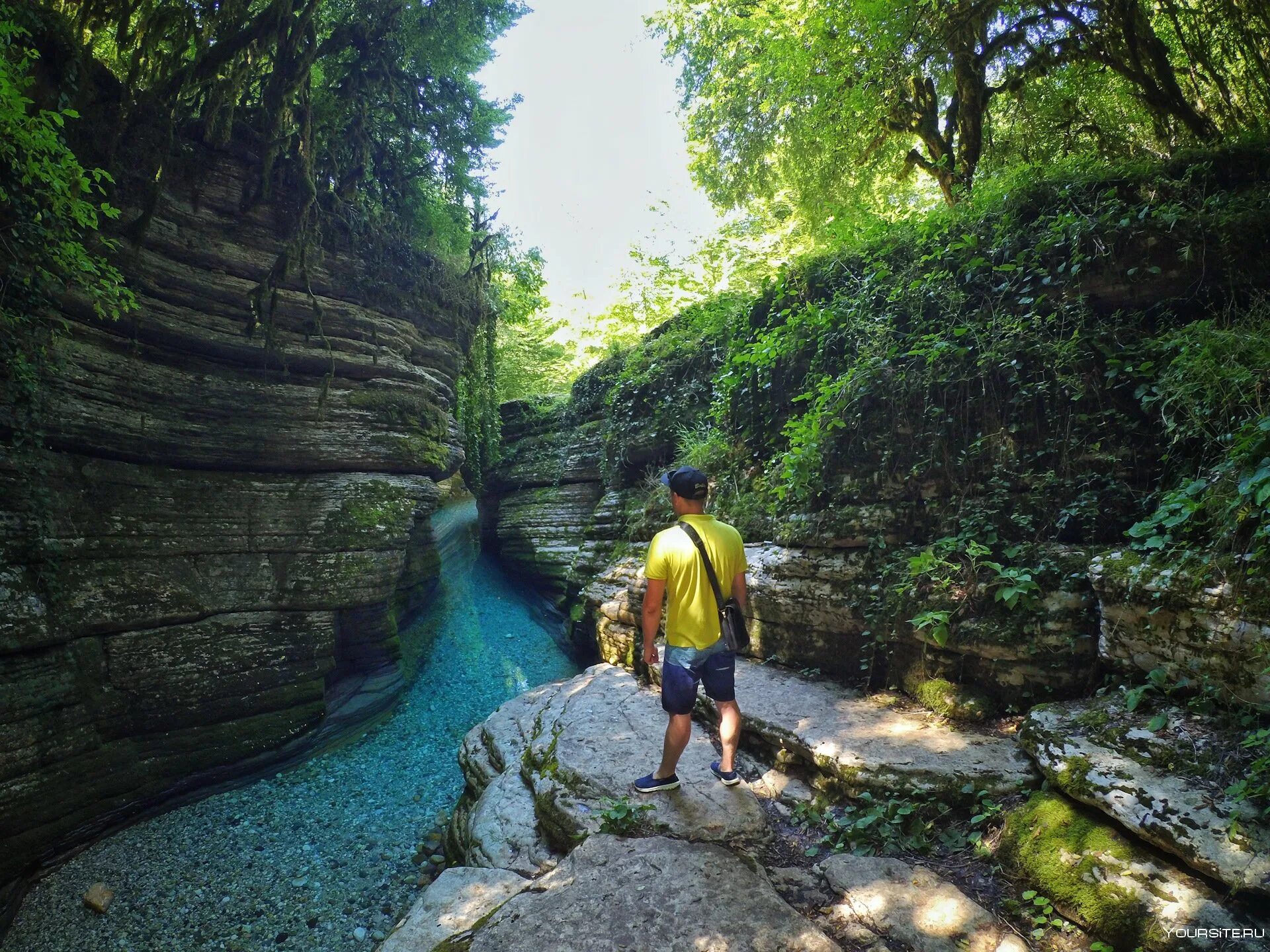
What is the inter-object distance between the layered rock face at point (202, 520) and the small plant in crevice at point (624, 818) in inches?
253

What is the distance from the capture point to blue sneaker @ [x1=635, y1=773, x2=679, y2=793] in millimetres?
3908

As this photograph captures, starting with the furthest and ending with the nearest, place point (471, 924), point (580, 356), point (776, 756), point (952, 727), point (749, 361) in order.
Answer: point (580, 356) → point (749, 361) → point (776, 756) → point (952, 727) → point (471, 924)

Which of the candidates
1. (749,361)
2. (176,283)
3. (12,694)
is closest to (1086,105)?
(749,361)

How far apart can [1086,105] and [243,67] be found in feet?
40.0

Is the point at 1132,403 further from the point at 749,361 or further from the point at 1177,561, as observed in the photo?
the point at 749,361

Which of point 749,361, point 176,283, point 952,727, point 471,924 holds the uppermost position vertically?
point 176,283

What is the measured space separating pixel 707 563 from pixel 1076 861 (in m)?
2.32

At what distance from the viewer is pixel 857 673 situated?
17.4ft

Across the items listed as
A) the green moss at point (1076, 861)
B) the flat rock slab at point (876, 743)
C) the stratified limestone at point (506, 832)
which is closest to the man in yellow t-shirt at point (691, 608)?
the flat rock slab at point (876, 743)

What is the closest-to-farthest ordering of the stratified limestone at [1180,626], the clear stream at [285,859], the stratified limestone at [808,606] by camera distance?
the stratified limestone at [1180,626], the clear stream at [285,859], the stratified limestone at [808,606]

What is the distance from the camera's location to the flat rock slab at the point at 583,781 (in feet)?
12.3

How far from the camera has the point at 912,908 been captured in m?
2.84

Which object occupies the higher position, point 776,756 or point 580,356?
point 580,356

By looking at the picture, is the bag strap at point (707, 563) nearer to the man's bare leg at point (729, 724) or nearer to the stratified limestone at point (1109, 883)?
the man's bare leg at point (729, 724)
